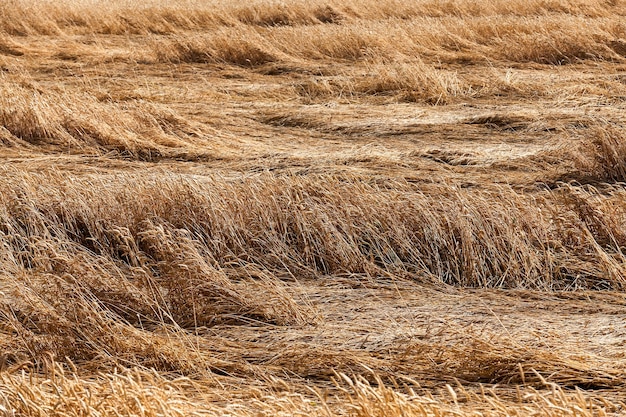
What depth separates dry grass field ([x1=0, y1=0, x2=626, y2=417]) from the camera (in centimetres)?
411

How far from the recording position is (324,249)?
19.5 feet

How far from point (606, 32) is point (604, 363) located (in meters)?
10.6

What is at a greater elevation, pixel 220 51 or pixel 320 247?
pixel 320 247

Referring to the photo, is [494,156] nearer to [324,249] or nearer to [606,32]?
[324,249]

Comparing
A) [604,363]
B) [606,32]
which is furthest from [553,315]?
[606,32]

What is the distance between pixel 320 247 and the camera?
5.99 m

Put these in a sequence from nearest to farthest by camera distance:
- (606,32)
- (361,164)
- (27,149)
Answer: (361,164) → (27,149) → (606,32)

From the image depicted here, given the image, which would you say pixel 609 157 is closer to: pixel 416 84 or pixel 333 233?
pixel 333 233

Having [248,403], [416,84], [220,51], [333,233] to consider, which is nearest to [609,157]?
Answer: [333,233]

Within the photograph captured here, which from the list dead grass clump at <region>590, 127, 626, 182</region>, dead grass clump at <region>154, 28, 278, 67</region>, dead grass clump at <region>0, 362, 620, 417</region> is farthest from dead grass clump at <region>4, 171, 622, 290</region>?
dead grass clump at <region>154, 28, 278, 67</region>

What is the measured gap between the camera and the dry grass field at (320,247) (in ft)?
13.5

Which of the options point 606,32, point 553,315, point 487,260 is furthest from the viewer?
point 606,32

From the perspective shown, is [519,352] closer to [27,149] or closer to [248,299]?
[248,299]

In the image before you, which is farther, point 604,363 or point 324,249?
point 324,249
